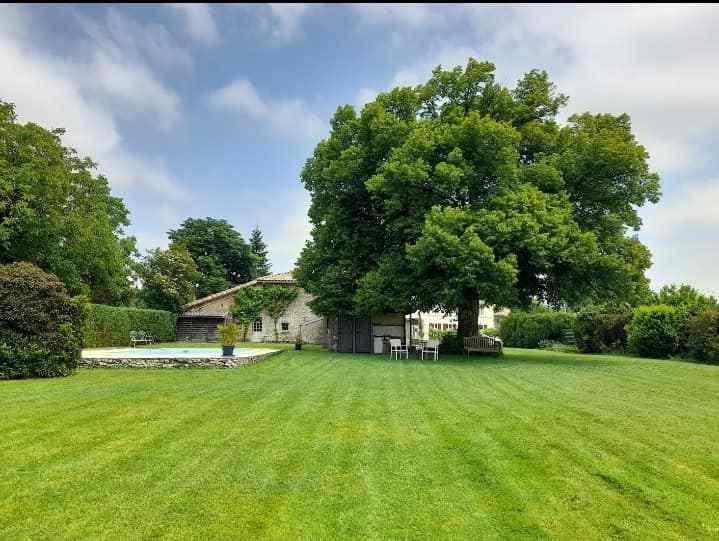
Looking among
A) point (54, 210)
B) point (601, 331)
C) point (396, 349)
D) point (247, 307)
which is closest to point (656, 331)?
point (601, 331)

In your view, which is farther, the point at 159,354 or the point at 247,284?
the point at 247,284

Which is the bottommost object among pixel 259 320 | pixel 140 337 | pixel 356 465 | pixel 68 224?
pixel 356 465

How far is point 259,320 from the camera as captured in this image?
38344 mm

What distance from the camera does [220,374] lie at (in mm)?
13219

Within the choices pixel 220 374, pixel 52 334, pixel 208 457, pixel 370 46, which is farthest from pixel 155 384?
pixel 370 46

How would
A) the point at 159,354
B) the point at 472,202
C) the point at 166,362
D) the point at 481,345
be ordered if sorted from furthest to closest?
the point at 481,345 < the point at 472,202 < the point at 159,354 < the point at 166,362

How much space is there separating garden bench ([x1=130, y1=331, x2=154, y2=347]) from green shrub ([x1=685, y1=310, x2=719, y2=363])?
91.3ft

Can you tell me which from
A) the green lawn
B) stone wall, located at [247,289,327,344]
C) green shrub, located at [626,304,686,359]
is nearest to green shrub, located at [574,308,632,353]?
green shrub, located at [626,304,686,359]

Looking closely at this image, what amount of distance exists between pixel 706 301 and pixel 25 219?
31.1 metres

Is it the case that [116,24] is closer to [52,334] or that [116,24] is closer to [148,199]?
[52,334]

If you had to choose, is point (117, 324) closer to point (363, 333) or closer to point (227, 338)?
point (363, 333)

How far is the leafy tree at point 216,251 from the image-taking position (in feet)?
184

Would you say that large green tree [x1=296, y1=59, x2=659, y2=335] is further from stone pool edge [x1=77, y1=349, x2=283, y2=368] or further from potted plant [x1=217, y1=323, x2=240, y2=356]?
stone pool edge [x1=77, y1=349, x2=283, y2=368]

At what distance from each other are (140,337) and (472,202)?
2190 cm
